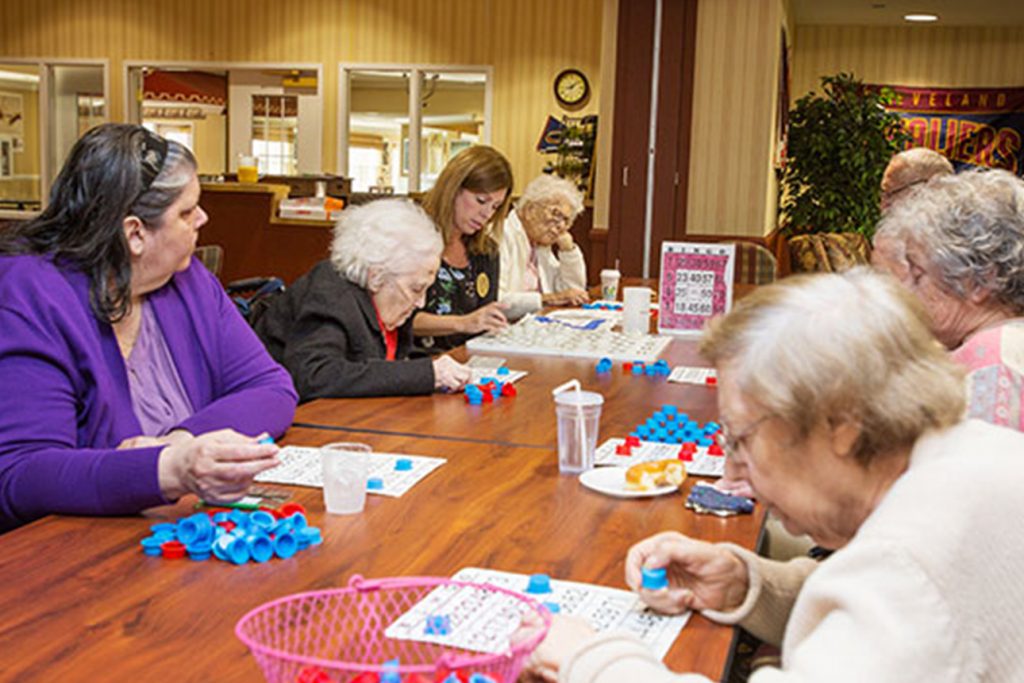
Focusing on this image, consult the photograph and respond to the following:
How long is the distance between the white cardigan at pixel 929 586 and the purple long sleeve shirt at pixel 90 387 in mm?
1112

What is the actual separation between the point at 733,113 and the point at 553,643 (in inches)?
260

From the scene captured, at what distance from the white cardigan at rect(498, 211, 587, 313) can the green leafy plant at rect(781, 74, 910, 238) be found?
14.7 ft

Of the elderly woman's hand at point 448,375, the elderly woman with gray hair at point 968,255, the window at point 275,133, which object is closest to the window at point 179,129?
the window at point 275,133

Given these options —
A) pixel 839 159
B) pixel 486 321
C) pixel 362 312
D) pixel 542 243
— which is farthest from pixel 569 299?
pixel 839 159

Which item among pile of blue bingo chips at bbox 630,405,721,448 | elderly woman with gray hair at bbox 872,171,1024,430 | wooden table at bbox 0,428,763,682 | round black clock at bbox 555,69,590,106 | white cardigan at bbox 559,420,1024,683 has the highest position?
round black clock at bbox 555,69,590,106

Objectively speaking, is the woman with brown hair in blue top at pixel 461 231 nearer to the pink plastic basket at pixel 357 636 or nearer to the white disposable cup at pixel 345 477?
the white disposable cup at pixel 345 477

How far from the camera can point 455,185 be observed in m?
4.12

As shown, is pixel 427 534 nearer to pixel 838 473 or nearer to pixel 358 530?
pixel 358 530

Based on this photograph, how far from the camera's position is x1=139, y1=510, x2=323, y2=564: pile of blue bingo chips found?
152cm

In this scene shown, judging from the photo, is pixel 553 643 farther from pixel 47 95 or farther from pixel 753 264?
pixel 47 95

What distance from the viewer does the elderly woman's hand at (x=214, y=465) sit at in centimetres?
167

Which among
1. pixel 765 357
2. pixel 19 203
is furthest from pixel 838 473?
pixel 19 203

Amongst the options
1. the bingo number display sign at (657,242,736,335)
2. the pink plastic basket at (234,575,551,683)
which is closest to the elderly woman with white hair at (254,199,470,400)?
the bingo number display sign at (657,242,736,335)

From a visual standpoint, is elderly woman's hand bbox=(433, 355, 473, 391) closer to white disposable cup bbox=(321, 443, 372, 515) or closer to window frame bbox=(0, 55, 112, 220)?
white disposable cup bbox=(321, 443, 372, 515)
